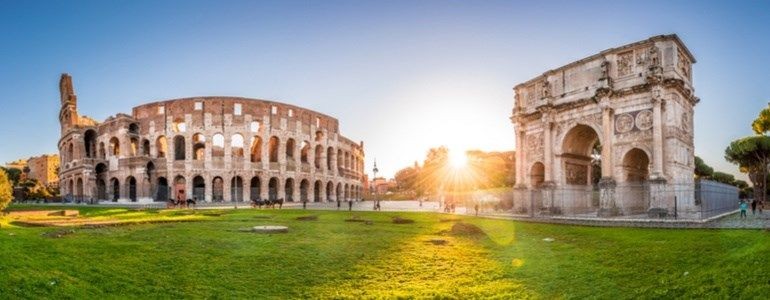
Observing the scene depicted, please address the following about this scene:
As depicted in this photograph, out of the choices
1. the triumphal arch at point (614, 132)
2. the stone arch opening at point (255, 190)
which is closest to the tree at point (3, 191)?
the triumphal arch at point (614, 132)

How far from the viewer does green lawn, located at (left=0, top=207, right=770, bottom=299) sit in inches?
269

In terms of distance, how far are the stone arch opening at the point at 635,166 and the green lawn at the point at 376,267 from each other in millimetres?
13599

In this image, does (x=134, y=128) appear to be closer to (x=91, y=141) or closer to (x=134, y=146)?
(x=134, y=146)

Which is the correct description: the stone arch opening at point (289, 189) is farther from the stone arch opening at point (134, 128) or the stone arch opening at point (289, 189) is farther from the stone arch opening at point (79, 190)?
the stone arch opening at point (79, 190)

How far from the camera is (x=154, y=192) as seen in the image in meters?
48.8

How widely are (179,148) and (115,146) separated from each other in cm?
822

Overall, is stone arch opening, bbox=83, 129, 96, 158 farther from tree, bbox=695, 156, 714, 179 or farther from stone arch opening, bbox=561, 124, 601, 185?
tree, bbox=695, 156, 714, 179

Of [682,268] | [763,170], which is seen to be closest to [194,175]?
[682,268]

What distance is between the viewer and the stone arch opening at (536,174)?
98.5 feet

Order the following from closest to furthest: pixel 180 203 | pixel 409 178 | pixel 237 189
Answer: pixel 180 203
pixel 237 189
pixel 409 178

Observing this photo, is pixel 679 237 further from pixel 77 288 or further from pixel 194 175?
pixel 194 175

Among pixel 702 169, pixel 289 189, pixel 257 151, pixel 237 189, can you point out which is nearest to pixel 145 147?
pixel 237 189

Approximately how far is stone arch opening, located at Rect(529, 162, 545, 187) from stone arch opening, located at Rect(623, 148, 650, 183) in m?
5.69

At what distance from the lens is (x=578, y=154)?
96.0 feet
